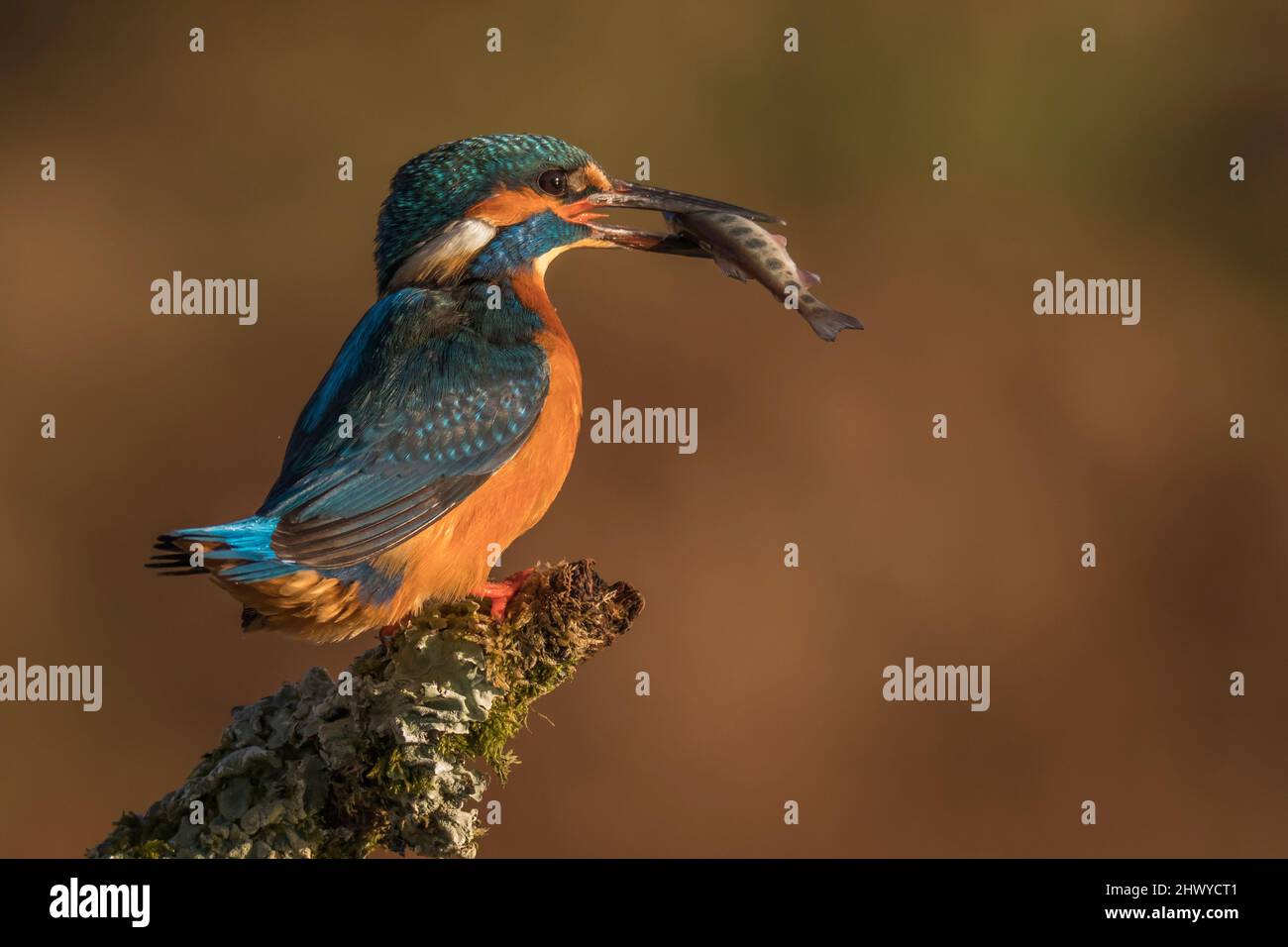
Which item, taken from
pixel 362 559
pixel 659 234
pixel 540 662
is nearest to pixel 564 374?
pixel 659 234

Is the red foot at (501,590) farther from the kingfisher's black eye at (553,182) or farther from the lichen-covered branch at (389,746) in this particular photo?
the kingfisher's black eye at (553,182)

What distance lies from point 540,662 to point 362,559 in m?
0.69

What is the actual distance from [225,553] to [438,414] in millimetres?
825

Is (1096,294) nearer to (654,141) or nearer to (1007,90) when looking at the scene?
(1007,90)

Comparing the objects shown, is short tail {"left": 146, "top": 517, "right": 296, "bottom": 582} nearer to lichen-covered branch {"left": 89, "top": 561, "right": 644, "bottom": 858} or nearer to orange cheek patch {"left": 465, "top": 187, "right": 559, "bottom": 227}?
lichen-covered branch {"left": 89, "top": 561, "right": 644, "bottom": 858}

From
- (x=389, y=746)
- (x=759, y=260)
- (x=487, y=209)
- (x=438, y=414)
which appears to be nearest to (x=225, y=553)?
(x=389, y=746)

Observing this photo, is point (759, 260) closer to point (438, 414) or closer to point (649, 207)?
point (649, 207)

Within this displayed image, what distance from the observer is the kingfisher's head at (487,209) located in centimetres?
459

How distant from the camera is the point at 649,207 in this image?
4.91m

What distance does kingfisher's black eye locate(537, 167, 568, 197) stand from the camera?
472 centimetres

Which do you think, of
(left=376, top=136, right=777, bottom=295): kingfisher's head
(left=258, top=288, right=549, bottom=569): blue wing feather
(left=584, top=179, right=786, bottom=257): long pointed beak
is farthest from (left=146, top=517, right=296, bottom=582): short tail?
(left=584, top=179, right=786, bottom=257): long pointed beak

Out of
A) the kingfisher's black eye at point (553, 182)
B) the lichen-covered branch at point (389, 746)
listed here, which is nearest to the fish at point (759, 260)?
the kingfisher's black eye at point (553, 182)

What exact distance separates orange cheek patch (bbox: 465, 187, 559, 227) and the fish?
0.48 m

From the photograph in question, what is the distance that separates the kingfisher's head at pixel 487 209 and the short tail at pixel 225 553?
110cm
